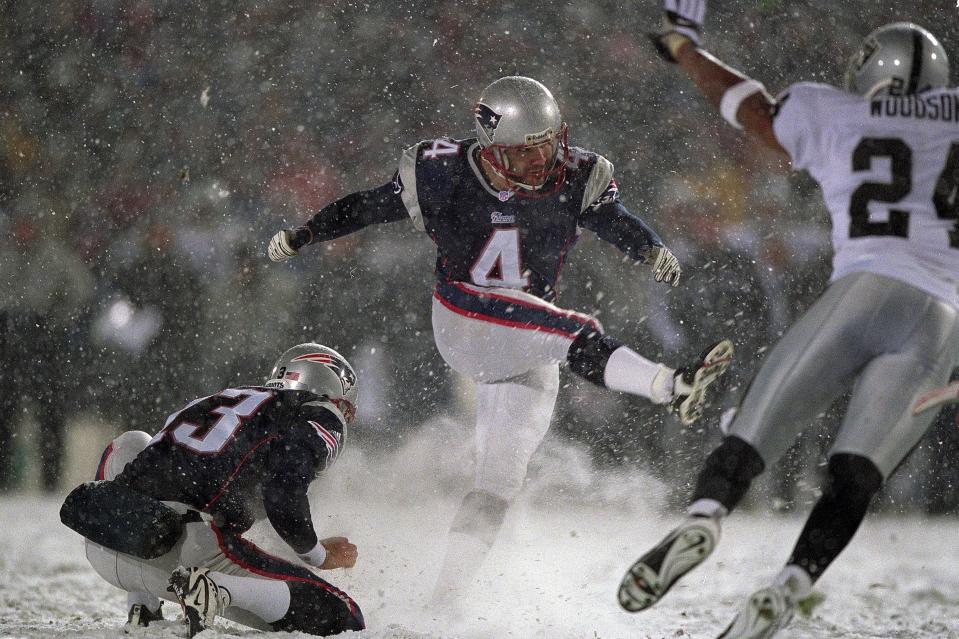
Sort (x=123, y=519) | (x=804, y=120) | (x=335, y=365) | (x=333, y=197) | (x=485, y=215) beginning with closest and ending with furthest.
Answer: (x=804, y=120) < (x=123, y=519) < (x=485, y=215) < (x=335, y=365) < (x=333, y=197)

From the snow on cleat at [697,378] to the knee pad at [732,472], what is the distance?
1.59 ft

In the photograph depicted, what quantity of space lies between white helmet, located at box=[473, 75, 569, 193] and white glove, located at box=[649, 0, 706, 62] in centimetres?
74

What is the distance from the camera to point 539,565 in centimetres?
472

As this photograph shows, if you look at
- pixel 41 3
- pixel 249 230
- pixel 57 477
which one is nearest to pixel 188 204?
pixel 249 230

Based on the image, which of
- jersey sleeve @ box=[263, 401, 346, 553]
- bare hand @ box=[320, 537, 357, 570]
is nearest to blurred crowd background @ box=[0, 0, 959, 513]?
bare hand @ box=[320, 537, 357, 570]

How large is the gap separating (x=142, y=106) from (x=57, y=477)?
2.54 meters

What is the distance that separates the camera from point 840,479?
229cm

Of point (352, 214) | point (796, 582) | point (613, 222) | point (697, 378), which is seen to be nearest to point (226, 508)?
point (352, 214)

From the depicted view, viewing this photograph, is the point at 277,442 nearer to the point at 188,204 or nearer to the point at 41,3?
the point at 188,204

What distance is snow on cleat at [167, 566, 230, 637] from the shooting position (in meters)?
2.82

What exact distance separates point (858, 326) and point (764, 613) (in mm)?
673

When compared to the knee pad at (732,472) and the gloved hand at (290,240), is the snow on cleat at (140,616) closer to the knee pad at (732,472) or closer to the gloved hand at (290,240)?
the gloved hand at (290,240)

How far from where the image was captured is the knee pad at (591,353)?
3096 mm

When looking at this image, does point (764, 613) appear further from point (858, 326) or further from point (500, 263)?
point (500, 263)
